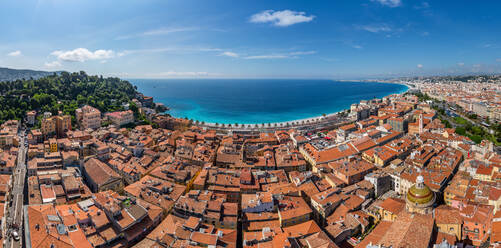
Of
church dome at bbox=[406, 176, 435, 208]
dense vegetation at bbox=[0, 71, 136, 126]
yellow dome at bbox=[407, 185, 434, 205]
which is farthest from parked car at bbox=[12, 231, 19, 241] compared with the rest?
dense vegetation at bbox=[0, 71, 136, 126]

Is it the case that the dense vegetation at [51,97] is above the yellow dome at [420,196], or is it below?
above

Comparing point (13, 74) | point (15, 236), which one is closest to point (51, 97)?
point (15, 236)

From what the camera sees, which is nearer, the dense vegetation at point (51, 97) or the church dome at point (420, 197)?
the church dome at point (420, 197)

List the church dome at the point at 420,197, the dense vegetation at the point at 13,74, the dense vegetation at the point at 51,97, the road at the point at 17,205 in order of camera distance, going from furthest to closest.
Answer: the dense vegetation at the point at 13,74 → the dense vegetation at the point at 51,97 → the church dome at the point at 420,197 → the road at the point at 17,205

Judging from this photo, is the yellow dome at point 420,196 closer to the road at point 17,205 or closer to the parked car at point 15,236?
the road at point 17,205

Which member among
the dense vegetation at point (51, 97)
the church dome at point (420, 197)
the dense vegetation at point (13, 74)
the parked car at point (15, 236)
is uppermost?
the dense vegetation at point (13, 74)

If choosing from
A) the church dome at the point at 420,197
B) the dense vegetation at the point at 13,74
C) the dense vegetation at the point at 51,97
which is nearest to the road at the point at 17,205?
the dense vegetation at the point at 51,97

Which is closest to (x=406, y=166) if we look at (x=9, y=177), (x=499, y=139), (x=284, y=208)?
(x=284, y=208)
